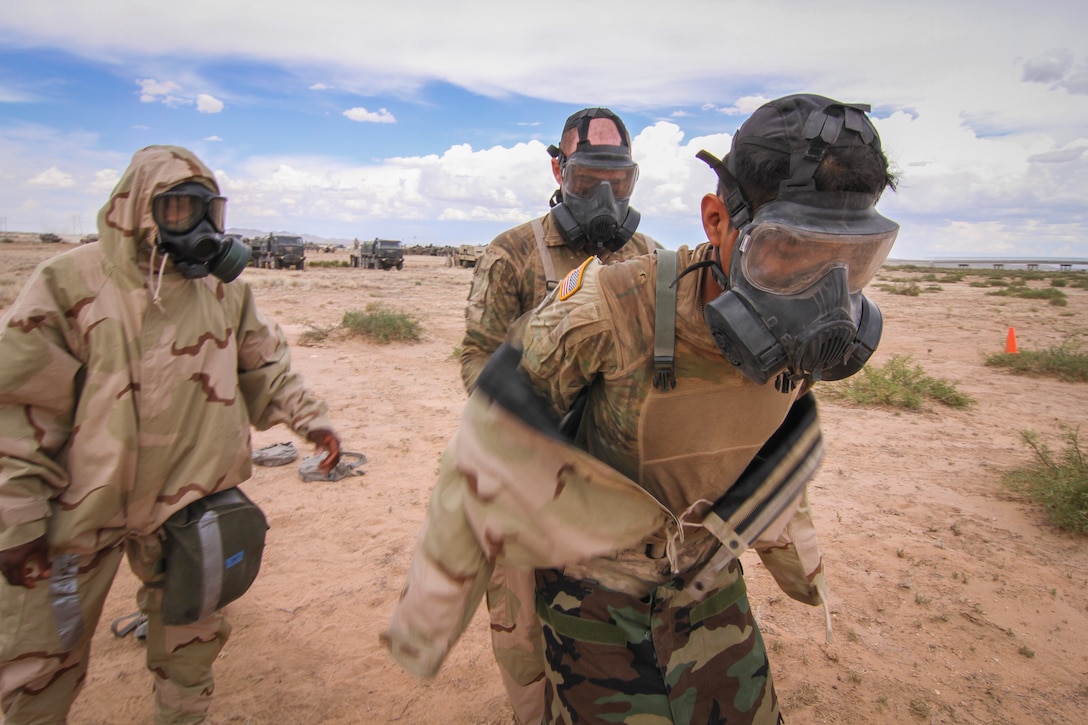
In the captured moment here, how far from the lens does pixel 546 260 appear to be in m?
2.76

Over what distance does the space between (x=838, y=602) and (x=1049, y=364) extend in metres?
7.84

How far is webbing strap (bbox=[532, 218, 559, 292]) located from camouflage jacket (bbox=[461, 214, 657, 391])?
13 millimetres

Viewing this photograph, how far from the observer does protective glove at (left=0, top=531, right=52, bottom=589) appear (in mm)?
1918

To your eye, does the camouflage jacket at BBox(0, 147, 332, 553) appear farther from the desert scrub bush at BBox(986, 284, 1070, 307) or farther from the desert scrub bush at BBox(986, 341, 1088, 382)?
the desert scrub bush at BBox(986, 284, 1070, 307)

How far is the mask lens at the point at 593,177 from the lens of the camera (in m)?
2.71

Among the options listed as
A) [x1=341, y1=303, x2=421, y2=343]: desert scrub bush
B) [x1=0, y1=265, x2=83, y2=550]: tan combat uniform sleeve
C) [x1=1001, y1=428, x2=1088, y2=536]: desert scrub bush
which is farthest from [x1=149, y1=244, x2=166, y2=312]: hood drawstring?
[x1=341, y1=303, x2=421, y2=343]: desert scrub bush

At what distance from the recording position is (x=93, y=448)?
2.04 meters

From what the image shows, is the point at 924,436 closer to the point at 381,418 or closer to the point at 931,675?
the point at 931,675

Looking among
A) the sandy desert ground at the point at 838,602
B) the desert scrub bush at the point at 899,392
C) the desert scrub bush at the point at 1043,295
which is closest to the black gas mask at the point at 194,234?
the sandy desert ground at the point at 838,602

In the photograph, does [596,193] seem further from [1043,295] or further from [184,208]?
[1043,295]

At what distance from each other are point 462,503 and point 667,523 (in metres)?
0.46

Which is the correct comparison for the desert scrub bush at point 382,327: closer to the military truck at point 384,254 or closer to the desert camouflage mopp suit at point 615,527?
the desert camouflage mopp suit at point 615,527

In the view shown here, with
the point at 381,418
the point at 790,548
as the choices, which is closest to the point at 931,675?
the point at 790,548

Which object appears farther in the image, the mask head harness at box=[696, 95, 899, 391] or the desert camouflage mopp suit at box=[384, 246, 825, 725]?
the desert camouflage mopp suit at box=[384, 246, 825, 725]
